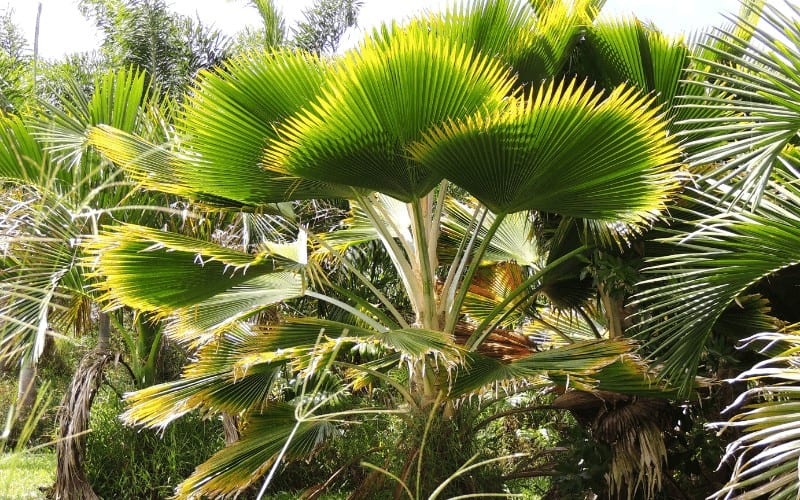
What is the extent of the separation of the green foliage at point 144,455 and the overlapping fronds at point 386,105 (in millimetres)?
3531

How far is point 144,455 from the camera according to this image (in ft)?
20.9

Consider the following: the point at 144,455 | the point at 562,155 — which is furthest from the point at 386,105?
the point at 144,455

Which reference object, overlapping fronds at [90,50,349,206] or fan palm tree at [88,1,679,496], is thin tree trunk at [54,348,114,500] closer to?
fan palm tree at [88,1,679,496]

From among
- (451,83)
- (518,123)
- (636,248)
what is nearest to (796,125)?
(518,123)

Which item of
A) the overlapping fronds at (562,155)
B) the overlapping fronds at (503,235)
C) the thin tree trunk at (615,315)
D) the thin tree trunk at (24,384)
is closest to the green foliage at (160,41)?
the thin tree trunk at (24,384)

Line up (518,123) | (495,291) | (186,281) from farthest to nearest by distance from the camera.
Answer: (495,291)
(186,281)
(518,123)

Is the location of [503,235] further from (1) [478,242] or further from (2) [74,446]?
(2) [74,446]

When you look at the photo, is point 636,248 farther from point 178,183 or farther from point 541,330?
point 178,183

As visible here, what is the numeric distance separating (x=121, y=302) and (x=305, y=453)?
4.14 feet

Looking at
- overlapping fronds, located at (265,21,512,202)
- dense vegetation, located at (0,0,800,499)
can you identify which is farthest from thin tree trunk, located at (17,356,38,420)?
overlapping fronds, located at (265,21,512,202)

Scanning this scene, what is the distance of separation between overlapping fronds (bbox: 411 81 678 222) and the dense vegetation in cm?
1

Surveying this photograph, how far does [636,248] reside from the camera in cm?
433

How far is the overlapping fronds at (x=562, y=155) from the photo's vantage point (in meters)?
3.12

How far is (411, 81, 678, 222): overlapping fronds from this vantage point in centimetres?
312
